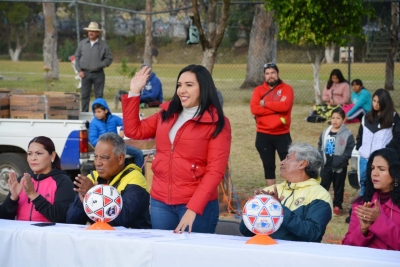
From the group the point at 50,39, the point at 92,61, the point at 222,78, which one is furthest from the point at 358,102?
the point at 50,39

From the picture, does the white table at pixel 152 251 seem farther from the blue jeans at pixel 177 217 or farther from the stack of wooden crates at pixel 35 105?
the stack of wooden crates at pixel 35 105

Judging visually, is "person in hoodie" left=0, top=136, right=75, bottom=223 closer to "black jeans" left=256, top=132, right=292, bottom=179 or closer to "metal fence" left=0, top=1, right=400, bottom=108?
"black jeans" left=256, top=132, right=292, bottom=179

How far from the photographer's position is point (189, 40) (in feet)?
36.8

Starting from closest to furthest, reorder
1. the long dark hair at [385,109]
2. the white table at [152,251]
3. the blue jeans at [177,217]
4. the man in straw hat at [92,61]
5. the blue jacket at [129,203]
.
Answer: the white table at [152,251], the blue jeans at [177,217], the blue jacket at [129,203], the long dark hair at [385,109], the man in straw hat at [92,61]

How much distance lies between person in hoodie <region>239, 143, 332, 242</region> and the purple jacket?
19 centimetres

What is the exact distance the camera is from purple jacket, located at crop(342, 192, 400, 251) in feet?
13.8

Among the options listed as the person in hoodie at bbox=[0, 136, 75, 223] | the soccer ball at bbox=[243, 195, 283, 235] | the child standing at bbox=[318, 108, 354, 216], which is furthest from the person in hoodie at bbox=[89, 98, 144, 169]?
the soccer ball at bbox=[243, 195, 283, 235]

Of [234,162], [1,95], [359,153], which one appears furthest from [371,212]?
[234,162]

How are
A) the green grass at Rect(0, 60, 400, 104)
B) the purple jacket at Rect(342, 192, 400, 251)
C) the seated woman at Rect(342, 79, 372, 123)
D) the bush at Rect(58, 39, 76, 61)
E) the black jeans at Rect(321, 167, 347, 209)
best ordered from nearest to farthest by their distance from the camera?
the purple jacket at Rect(342, 192, 400, 251)
the black jeans at Rect(321, 167, 347, 209)
the seated woman at Rect(342, 79, 372, 123)
the green grass at Rect(0, 60, 400, 104)
the bush at Rect(58, 39, 76, 61)

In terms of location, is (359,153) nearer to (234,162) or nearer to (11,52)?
(234,162)

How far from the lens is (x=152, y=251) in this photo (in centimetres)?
368

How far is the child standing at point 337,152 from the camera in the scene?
28.2 ft

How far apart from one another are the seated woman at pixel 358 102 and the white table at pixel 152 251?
36.6ft

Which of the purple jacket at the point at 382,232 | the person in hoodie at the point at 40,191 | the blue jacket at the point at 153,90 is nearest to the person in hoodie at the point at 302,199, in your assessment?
the purple jacket at the point at 382,232
